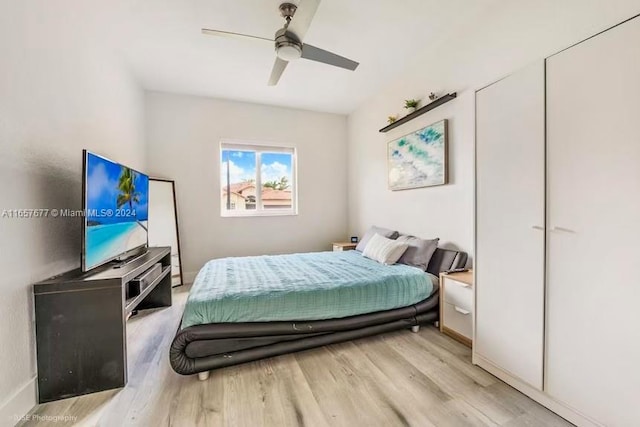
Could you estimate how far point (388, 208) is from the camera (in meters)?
3.68

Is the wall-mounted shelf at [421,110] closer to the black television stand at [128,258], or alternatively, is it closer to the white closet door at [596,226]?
the white closet door at [596,226]

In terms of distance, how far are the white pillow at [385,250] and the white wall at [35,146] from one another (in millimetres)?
2641

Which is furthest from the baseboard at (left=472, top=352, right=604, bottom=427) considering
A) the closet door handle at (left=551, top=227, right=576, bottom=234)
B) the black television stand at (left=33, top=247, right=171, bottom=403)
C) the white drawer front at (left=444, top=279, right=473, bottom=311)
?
the black television stand at (left=33, top=247, right=171, bottom=403)

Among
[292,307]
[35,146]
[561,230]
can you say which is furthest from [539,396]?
[35,146]

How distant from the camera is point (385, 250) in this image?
289 centimetres

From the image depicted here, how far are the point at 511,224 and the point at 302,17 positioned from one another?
1.91 m

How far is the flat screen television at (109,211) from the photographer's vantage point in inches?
66.6

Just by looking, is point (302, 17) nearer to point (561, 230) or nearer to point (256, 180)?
point (561, 230)

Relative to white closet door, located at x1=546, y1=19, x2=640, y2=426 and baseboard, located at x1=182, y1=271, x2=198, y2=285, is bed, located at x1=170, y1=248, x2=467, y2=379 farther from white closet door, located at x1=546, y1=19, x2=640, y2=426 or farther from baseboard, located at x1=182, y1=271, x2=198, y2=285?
baseboard, located at x1=182, y1=271, x2=198, y2=285

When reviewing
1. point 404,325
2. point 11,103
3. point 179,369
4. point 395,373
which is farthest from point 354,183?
point 11,103

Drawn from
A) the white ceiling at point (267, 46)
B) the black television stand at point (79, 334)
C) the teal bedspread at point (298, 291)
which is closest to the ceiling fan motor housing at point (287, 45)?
the white ceiling at point (267, 46)

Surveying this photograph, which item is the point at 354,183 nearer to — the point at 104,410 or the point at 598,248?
the point at 598,248

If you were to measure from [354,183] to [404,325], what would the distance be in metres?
2.73

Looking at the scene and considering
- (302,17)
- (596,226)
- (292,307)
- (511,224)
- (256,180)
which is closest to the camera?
(596,226)
